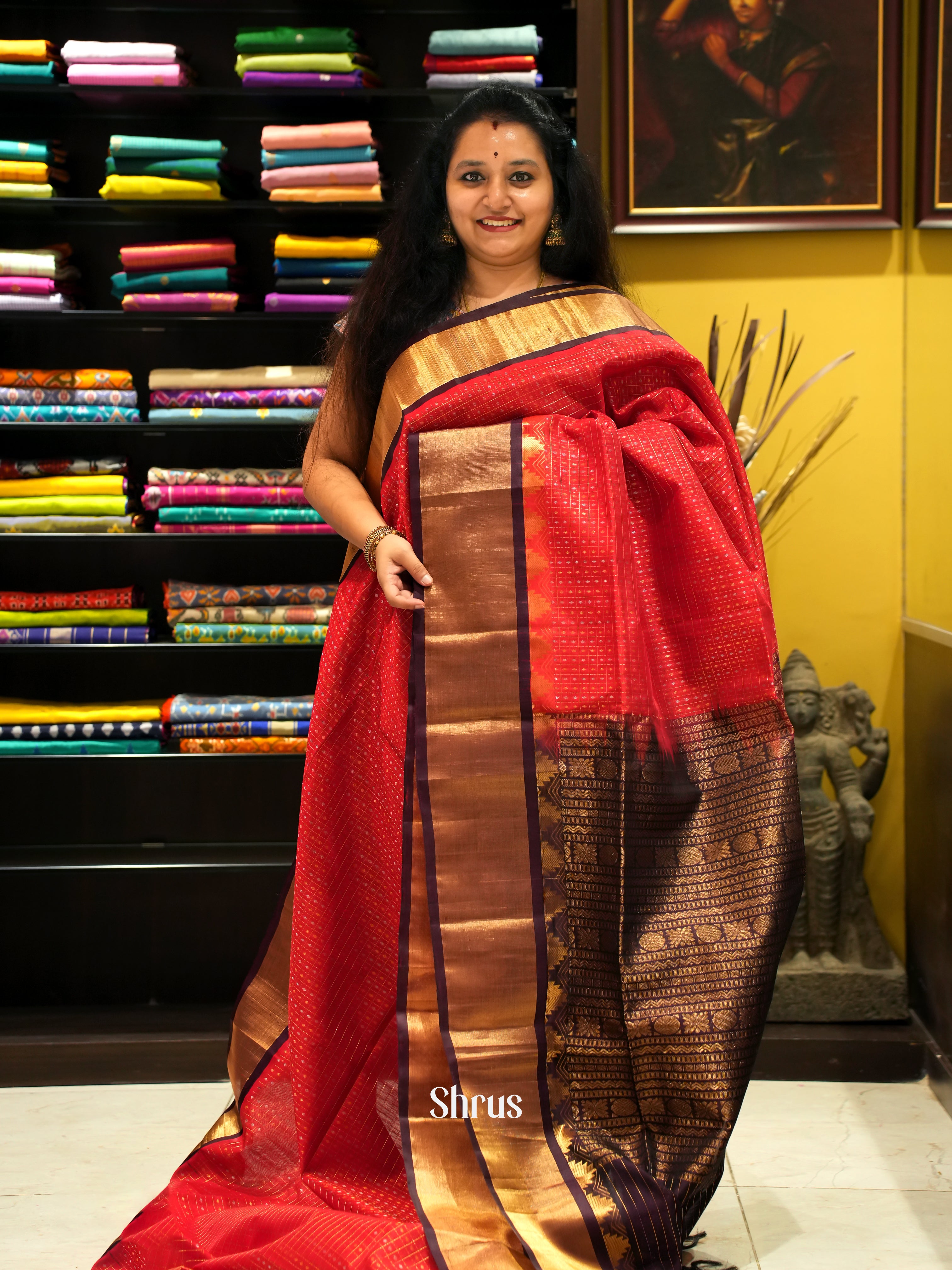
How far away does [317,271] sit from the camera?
262 centimetres

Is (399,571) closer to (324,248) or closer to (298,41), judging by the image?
(324,248)

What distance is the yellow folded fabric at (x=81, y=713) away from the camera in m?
2.65

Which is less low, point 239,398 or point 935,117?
point 935,117

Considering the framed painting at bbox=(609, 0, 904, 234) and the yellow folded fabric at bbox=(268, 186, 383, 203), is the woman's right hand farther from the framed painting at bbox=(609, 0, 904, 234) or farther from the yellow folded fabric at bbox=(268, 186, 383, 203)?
the framed painting at bbox=(609, 0, 904, 234)

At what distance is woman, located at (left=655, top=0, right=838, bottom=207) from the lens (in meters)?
2.72

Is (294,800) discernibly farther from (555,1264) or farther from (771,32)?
(771,32)

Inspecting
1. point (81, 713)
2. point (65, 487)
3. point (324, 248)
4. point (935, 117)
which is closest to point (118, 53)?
point (324, 248)

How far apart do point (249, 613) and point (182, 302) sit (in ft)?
2.28

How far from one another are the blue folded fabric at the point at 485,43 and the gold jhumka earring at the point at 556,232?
0.95 metres

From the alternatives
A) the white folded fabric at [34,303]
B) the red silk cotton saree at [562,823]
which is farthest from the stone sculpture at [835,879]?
the white folded fabric at [34,303]

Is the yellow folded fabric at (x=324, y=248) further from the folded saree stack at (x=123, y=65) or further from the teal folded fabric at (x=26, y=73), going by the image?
the teal folded fabric at (x=26, y=73)

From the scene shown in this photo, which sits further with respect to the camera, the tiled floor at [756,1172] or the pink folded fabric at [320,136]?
the pink folded fabric at [320,136]

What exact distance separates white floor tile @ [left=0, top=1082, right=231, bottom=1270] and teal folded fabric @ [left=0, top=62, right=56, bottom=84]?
84.6 inches

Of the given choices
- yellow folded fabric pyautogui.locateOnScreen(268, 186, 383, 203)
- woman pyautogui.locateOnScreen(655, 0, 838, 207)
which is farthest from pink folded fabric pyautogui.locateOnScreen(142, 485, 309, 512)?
woman pyautogui.locateOnScreen(655, 0, 838, 207)
